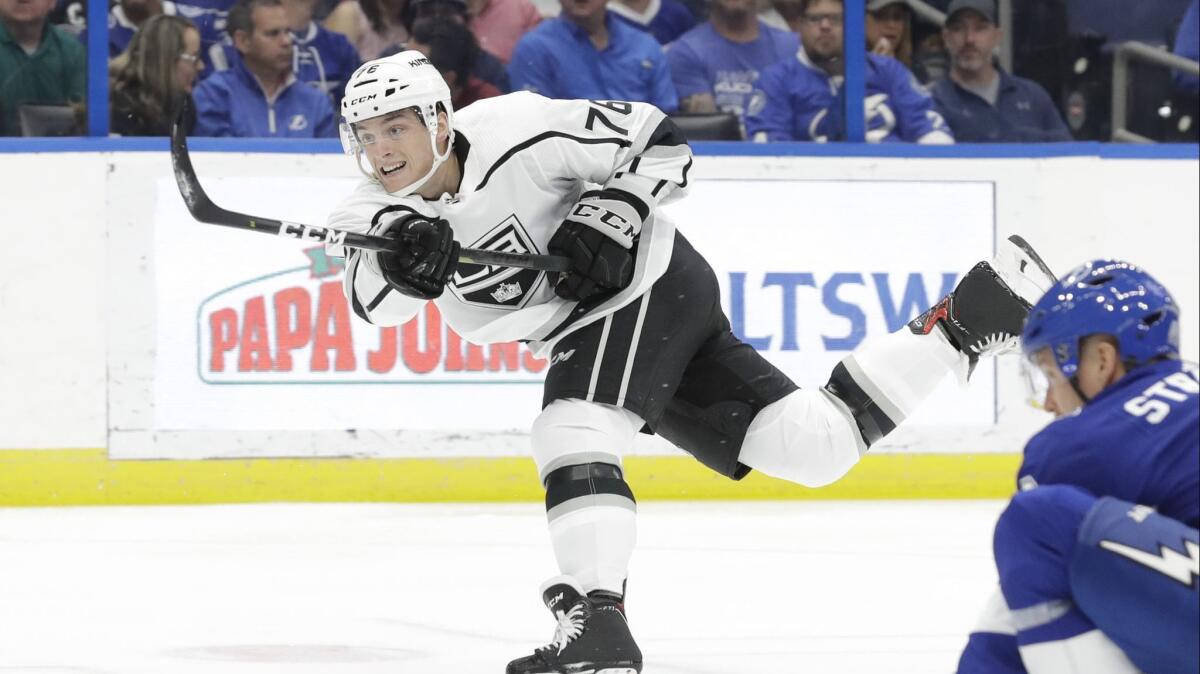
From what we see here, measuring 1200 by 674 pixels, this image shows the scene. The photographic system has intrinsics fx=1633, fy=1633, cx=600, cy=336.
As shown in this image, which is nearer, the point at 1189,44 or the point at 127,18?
the point at 127,18

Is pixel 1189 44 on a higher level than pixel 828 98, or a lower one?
higher

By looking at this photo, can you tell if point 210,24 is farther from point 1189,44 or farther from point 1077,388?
point 1077,388

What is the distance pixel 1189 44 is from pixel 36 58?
11.8ft

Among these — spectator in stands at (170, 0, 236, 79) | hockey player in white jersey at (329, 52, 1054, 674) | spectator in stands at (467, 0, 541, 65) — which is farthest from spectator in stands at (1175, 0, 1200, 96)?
spectator in stands at (170, 0, 236, 79)

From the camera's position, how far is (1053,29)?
517 centimetres

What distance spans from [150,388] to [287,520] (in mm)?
649

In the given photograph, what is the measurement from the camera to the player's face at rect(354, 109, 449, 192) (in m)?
2.47

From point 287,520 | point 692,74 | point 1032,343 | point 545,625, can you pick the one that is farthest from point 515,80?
point 1032,343

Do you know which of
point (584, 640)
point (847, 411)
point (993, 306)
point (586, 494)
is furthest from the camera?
point (993, 306)

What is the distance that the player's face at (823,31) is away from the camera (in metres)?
5.07

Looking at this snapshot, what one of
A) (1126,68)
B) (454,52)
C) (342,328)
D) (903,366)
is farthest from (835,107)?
(903,366)

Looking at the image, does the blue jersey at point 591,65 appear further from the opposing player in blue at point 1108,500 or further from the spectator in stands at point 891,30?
the opposing player in blue at point 1108,500

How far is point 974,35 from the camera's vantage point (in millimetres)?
5191

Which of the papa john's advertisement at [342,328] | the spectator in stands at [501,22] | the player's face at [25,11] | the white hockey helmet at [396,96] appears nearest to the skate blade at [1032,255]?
the white hockey helmet at [396,96]
